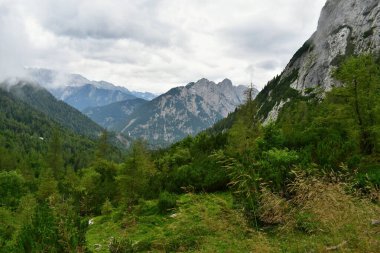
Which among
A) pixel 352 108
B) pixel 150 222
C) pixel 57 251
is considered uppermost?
pixel 352 108

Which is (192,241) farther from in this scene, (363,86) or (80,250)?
(363,86)

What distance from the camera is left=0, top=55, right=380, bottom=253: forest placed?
19.9 feet

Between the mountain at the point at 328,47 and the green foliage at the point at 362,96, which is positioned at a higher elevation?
the mountain at the point at 328,47

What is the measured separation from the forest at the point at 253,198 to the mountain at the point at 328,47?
91.7 m

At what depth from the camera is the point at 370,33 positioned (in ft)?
396

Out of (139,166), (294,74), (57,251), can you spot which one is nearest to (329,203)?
(57,251)

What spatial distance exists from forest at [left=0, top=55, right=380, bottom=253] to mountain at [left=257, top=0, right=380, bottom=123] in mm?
91721

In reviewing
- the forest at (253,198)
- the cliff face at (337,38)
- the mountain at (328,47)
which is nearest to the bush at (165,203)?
the forest at (253,198)

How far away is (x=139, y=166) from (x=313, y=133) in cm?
1542

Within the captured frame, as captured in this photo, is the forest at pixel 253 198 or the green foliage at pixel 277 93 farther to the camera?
the green foliage at pixel 277 93

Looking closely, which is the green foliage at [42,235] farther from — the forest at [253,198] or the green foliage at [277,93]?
the green foliage at [277,93]

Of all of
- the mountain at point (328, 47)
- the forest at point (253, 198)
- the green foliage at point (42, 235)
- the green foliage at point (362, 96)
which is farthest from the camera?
the mountain at point (328, 47)

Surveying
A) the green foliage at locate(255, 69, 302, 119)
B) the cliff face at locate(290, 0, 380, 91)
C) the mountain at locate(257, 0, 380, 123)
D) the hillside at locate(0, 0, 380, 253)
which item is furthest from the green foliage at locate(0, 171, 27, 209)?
the green foliage at locate(255, 69, 302, 119)

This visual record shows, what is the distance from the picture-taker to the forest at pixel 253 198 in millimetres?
6066
